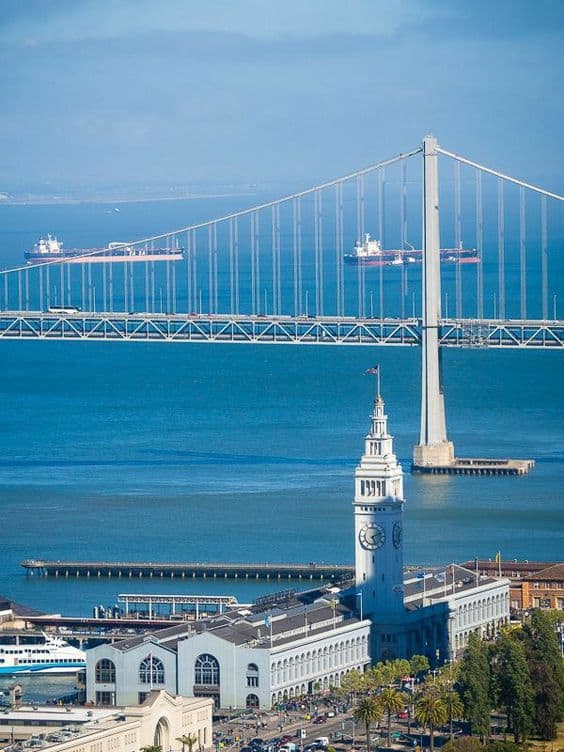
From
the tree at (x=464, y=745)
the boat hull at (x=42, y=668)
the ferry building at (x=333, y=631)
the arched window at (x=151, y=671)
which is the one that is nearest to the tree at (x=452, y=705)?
the tree at (x=464, y=745)

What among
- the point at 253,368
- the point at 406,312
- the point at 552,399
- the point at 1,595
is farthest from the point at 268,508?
the point at 406,312

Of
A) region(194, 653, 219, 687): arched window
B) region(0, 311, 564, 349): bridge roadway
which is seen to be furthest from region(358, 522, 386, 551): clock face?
region(0, 311, 564, 349): bridge roadway

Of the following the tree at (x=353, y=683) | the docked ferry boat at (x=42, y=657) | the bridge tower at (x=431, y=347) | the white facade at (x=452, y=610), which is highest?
the bridge tower at (x=431, y=347)

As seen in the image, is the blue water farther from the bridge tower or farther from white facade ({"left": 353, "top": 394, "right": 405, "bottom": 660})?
white facade ({"left": 353, "top": 394, "right": 405, "bottom": 660})


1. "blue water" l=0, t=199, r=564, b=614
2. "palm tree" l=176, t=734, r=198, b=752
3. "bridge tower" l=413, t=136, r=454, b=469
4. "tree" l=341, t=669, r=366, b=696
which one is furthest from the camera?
"bridge tower" l=413, t=136, r=454, b=469

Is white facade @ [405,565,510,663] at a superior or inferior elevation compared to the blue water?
inferior

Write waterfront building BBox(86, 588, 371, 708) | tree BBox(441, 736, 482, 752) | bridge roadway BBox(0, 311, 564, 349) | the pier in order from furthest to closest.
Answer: bridge roadway BBox(0, 311, 564, 349) < the pier < waterfront building BBox(86, 588, 371, 708) < tree BBox(441, 736, 482, 752)

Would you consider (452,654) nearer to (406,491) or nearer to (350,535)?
(350,535)

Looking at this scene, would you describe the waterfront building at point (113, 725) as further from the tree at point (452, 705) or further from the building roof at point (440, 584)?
the building roof at point (440, 584)
